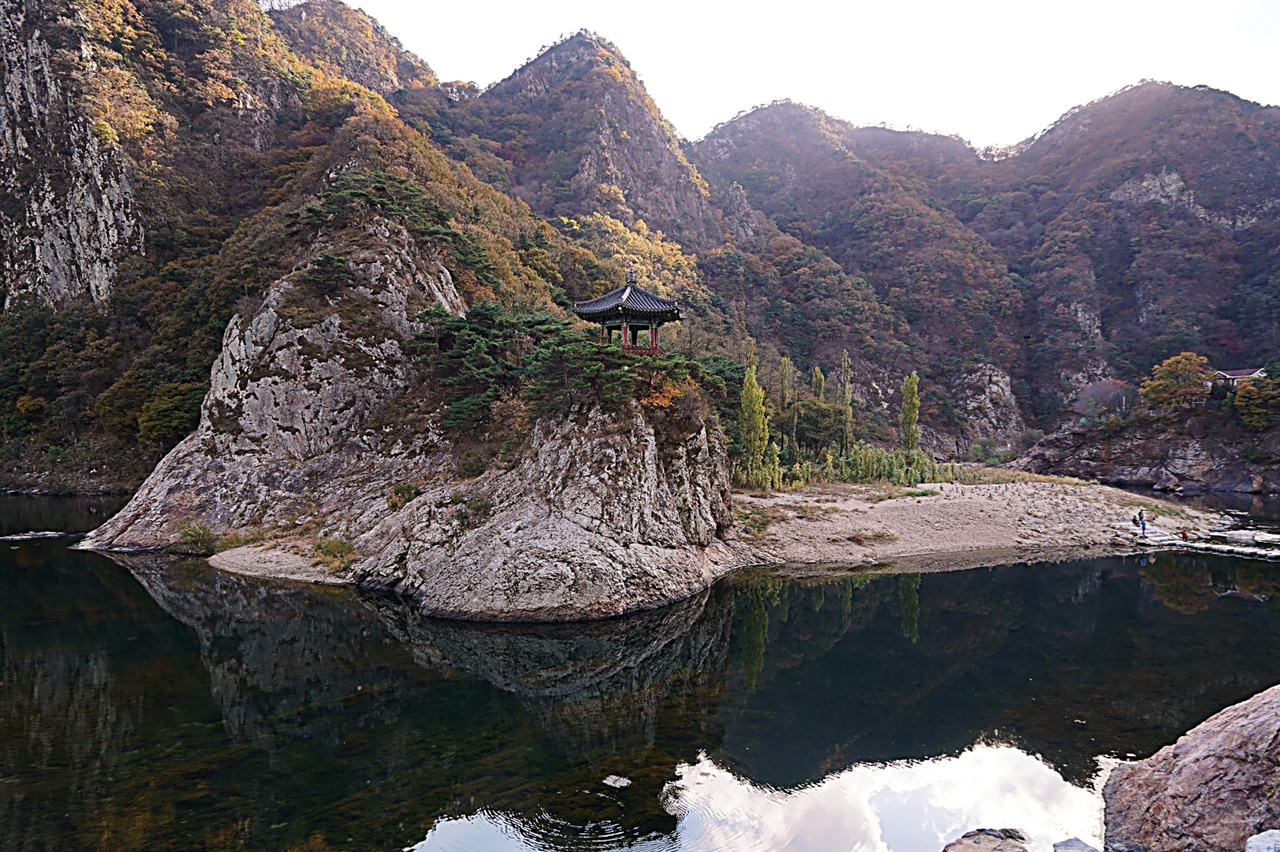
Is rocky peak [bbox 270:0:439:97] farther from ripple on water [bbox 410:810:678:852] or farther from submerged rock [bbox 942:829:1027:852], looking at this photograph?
submerged rock [bbox 942:829:1027:852]

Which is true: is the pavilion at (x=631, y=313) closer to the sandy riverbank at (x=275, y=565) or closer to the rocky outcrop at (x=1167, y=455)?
the sandy riverbank at (x=275, y=565)

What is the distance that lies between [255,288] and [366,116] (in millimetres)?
19325

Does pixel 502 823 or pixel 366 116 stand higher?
pixel 366 116

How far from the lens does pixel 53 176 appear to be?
1921 inches

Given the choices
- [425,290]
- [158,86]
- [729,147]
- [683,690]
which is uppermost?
[729,147]

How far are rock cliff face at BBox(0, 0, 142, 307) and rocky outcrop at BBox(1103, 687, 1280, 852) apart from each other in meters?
61.5

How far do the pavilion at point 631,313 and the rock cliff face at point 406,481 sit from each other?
3509 mm

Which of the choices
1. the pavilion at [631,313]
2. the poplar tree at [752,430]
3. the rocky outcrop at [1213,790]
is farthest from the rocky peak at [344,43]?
the rocky outcrop at [1213,790]

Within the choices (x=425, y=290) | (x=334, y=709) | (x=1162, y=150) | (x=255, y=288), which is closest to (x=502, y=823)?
(x=334, y=709)

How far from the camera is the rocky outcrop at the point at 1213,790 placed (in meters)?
7.11

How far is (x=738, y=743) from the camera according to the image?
12.5 metres

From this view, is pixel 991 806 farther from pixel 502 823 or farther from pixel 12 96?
pixel 12 96

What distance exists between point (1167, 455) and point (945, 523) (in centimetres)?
3524

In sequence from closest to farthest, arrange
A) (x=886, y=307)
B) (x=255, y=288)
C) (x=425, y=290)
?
(x=425, y=290) < (x=255, y=288) < (x=886, y=307)
